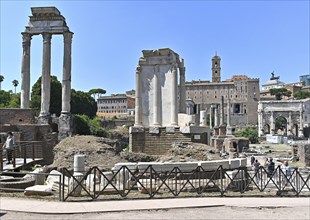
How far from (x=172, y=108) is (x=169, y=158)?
3616 millimetres

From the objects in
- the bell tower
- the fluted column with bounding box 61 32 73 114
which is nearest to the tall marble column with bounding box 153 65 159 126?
the fluted column with bounding box 61 32 73 114

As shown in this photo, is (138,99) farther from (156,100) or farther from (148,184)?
(148,184)

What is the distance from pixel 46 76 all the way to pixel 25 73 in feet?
6.72

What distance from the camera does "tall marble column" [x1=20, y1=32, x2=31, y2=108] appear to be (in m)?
33.8

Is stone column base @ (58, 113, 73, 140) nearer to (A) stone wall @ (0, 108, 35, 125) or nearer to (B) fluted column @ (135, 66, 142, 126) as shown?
(A) stone wall @ (0, 108, 35, 125)

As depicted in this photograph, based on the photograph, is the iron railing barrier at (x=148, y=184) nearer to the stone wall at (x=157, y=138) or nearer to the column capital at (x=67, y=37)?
the stone wall at (x=157, y=138)

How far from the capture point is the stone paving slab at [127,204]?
8.53 m

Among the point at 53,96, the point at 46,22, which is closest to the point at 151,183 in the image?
the point at 46,22

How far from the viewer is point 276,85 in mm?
190875

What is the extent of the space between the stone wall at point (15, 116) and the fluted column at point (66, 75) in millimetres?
7321

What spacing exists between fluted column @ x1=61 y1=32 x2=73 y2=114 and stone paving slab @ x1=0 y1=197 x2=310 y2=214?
25200 mm

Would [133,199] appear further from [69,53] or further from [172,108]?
[69,53]

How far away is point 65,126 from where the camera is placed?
34.1 metres

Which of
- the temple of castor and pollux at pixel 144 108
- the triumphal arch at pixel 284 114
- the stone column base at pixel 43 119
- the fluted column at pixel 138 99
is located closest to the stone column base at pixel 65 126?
the temple of castor and pollux at pixel 144 108
